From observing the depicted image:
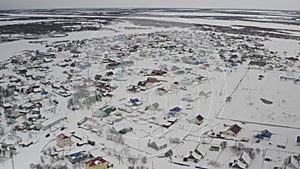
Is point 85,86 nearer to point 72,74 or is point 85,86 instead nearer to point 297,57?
point 72,74

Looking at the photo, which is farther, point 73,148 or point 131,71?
point 131,71

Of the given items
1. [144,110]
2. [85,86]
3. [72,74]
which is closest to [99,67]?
[72,74]

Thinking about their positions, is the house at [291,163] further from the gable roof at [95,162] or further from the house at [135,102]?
the house at [135,102]

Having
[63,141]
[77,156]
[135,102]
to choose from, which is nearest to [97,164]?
[77,156]

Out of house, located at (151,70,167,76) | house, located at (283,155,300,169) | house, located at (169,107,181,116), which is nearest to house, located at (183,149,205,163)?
house, located at (283,155,300,169)

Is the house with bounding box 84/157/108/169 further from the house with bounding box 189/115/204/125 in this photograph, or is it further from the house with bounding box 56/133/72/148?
the house with bounding box 189/115/204/125

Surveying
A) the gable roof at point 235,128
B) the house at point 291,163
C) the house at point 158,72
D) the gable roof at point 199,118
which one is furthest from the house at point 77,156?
the house at point 158,72
